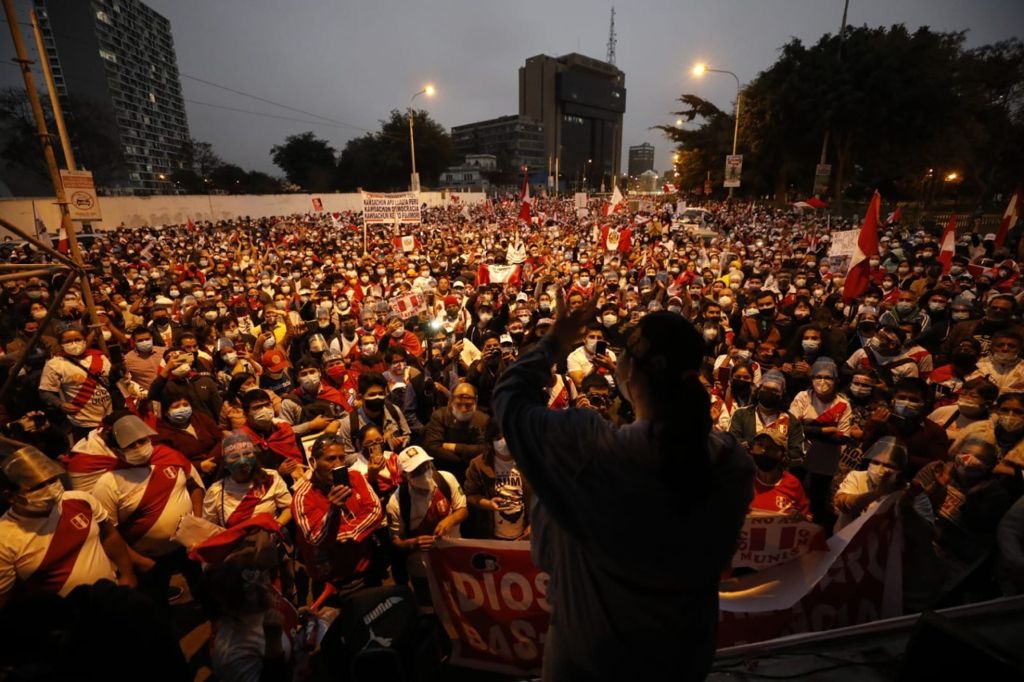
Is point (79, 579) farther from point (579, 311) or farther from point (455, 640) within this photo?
point (579, 311)

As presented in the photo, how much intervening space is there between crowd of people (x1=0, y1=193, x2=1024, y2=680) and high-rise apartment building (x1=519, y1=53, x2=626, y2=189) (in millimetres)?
118803

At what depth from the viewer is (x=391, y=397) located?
620cm

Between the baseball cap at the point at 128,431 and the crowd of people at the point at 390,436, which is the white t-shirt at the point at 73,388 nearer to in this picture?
the crowd of people at the point at 390,436

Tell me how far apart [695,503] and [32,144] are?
6310 cm

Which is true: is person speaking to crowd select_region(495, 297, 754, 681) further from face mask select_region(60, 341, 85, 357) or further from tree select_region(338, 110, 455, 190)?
tree select_region(338, 110, 455, 190)

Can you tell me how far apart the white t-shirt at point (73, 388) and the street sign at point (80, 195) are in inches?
107

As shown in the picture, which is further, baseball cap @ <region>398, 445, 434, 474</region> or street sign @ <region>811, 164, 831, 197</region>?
→ street sign @ <region>811, 164, 831, 197</region>

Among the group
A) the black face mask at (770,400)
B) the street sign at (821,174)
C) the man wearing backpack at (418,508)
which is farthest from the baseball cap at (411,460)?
the street sign at (821,174)

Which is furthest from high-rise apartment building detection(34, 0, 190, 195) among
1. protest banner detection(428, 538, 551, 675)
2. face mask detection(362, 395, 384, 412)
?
protest banner detection(428, 538, 551, 675)

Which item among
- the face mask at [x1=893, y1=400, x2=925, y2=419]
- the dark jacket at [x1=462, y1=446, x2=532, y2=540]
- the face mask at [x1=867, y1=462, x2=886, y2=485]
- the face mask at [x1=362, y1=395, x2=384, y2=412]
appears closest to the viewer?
the face mask at [x1=867, y1=462, x2=886, y2=485]

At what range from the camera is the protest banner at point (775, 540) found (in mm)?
3102

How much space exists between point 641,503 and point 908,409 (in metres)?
4.49

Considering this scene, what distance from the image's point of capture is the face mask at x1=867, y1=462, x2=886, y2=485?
354 centimetres

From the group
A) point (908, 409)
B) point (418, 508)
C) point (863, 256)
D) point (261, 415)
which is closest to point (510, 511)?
point (418, 508)
